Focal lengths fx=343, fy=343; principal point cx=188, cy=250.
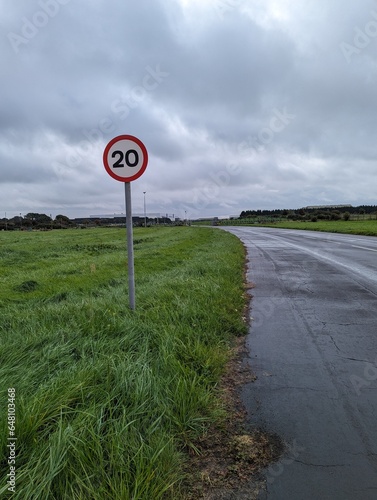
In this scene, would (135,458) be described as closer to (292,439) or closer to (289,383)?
(292,439)

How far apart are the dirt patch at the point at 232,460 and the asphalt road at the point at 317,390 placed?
8cm

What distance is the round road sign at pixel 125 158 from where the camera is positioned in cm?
532

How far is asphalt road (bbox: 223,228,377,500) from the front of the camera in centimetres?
224

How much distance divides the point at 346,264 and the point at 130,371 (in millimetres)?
10835

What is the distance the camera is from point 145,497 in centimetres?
197

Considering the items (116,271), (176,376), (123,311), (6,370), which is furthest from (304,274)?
(6,370)

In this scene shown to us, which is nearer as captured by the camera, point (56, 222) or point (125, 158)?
point (125, 158)

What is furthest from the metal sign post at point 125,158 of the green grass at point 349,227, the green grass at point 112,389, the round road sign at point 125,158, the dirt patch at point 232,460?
the green grass at point 349,227

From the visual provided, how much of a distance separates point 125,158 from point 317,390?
4.11 metres

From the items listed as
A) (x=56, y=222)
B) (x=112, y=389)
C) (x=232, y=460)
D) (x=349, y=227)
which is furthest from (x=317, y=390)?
(x=56, y=222)

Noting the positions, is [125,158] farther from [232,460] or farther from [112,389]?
[232,460]

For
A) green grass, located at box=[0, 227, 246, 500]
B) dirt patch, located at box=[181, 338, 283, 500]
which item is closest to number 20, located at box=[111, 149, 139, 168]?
green grass, located at box=[0, 227, 246, 500]

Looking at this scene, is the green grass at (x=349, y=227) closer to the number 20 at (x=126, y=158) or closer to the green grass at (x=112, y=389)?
Answer: the number 20 at (x=126, y=158)

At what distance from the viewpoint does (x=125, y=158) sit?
17.6 feet
